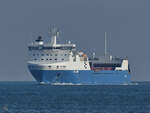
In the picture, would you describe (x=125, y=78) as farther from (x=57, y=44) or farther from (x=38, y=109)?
(x=38, y=109)

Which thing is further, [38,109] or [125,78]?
[125,78]

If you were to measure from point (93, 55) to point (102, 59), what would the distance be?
10.7 feet

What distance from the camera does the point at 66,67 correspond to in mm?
145875

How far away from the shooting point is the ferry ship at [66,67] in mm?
145875

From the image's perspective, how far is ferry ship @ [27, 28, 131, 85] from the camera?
145875 mm

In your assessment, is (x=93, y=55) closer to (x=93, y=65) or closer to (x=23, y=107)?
(x=93, y=65)

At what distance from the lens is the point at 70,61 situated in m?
147

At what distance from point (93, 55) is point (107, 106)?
72007mm

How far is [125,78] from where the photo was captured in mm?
155625

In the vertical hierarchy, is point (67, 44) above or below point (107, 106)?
above

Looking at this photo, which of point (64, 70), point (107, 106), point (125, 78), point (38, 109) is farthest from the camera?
point (125, 78)

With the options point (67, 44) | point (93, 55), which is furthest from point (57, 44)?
point (93, 55)

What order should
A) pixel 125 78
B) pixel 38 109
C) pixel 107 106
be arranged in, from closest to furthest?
1. pixel 38 109
2. pixel 107 106
3. pixel 125 78

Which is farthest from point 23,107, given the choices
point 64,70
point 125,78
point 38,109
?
point 125,78
